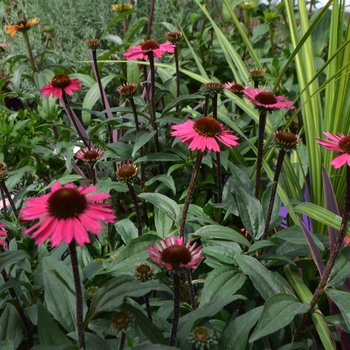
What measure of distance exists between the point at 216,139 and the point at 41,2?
1631mm

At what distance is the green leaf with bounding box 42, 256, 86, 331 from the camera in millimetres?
630

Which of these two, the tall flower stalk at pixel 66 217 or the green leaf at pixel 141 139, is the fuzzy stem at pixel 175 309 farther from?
the green leaf at pixel 141 139

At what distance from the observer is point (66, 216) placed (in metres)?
0.47

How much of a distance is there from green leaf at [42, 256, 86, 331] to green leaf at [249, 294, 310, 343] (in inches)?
9.7

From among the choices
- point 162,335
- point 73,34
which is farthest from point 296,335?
point 73,34

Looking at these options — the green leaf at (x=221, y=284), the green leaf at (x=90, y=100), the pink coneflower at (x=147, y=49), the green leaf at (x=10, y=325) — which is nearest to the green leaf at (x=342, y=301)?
the green leaf at (x=221, y=284)

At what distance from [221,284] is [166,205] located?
0.17m

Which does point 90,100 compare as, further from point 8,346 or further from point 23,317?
point 8,346

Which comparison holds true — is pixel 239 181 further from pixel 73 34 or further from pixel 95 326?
pixel 73 34

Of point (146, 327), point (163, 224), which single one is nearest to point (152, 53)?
point (163, 224)

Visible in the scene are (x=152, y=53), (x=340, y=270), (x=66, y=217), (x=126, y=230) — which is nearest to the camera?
(x=66, y=217)

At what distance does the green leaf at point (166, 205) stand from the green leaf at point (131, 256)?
0.05 metres

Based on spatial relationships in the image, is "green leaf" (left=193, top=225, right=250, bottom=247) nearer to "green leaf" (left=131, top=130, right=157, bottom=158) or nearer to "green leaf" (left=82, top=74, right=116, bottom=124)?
"green leaf" (left=131, top=130, right=157, bottom=158)

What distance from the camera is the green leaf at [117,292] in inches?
21.7
